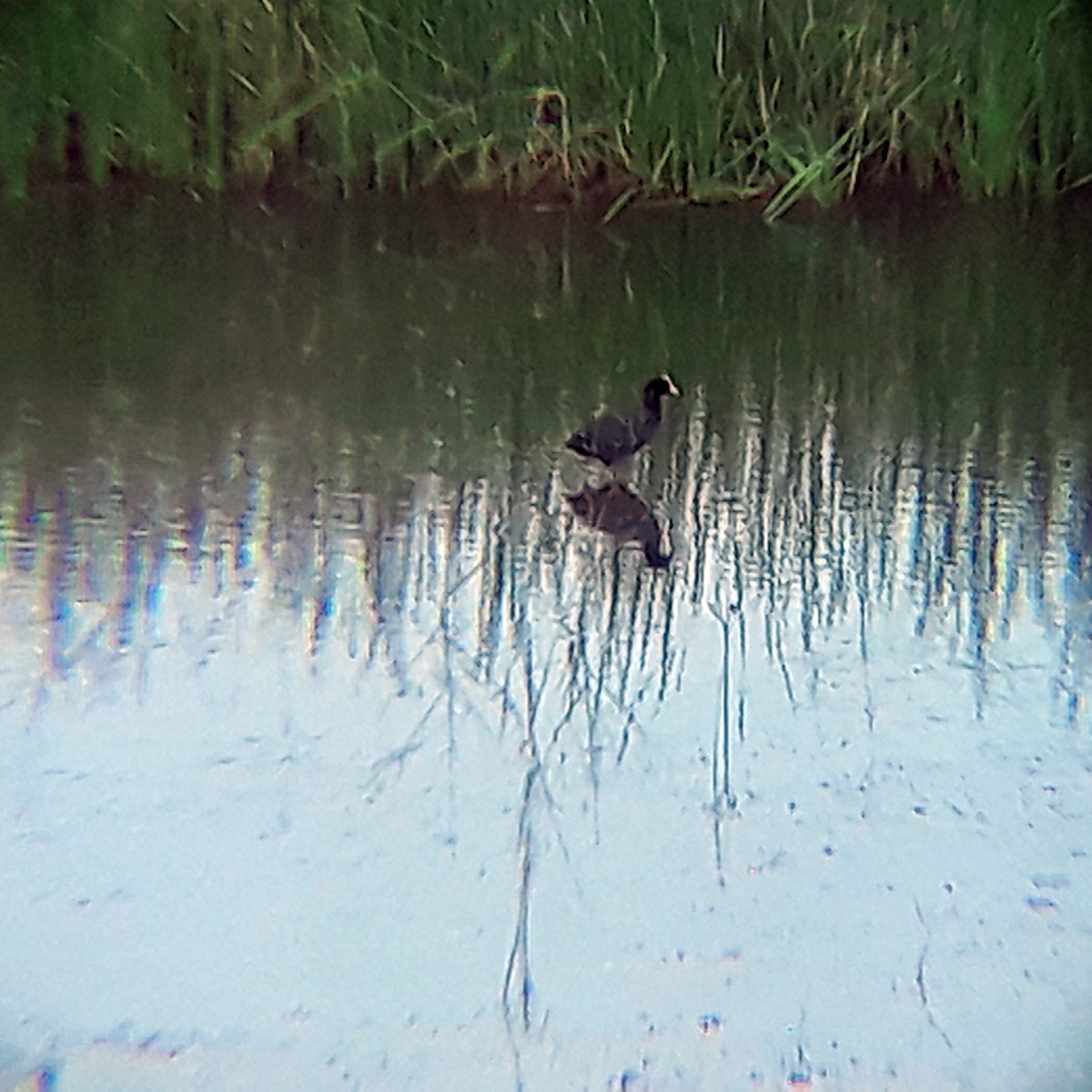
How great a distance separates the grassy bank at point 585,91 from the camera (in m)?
0.49

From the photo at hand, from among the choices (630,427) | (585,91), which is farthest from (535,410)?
(585,91)

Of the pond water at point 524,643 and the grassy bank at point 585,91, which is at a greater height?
the grassy bank at point 585,91

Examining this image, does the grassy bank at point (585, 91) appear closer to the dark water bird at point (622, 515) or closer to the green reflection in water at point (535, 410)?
the green reflection in water at point (535, 410)

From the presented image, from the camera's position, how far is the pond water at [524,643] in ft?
1.62

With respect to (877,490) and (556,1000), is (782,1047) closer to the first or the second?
(556,1000)

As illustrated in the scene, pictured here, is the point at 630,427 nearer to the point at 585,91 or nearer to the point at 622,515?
the point at 622,515

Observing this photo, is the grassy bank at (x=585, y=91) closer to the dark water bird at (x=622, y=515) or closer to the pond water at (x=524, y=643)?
the pond water at (x=524, y=643)

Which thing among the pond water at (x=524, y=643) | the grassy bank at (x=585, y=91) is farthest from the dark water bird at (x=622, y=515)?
the grassy bank at (x=585, y=91)

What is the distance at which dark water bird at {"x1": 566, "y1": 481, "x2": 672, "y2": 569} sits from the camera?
19.9 inches

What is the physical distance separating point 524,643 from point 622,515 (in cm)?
8

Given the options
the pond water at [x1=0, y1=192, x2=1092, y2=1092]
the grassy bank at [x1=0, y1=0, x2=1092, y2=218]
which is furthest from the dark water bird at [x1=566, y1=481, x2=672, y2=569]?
the grassy bank at [x1=0, y1=0, x2=1092, y2=218]

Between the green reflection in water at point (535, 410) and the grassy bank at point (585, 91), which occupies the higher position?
the grassy bank at point (585, 91)

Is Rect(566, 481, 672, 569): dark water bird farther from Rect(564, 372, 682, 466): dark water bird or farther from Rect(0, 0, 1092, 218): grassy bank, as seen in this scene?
Rect(0, 0, 1092, 218): grassy bank

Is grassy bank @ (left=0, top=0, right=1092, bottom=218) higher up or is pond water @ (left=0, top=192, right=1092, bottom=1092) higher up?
grassy bank @ (left=0, top=0, right=1092, bottom=218)
